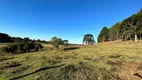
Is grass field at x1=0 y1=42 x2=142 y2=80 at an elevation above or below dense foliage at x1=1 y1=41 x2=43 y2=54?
below

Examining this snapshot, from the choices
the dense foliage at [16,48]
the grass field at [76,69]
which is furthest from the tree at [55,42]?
the grass field at [76,69]

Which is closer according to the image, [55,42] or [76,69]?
[76,69]

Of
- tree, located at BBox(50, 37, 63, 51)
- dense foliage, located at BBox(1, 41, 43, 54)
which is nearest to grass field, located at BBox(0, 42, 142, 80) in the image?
tree, located at BBox(50, 37, 63, 51)

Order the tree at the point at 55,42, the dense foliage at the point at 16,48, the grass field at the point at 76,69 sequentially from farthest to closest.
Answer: the tree at the point at 55,42 → the dense foliage at the point at 16,48 → the grass field at the point at 76,69

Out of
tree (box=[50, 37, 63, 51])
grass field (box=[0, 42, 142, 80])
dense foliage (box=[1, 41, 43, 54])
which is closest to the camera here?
grass field (box=[0, 42, 142, 80])

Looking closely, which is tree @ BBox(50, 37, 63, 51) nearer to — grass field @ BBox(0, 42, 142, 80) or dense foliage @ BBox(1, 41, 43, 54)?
dense foliage @ BBox(1, 41, 43, 54)

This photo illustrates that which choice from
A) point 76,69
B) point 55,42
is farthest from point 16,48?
point 76,69

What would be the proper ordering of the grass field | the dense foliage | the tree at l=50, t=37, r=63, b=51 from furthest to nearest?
the tree at l=50, t=37, r=63, b=51
the dense foliage
the grass field

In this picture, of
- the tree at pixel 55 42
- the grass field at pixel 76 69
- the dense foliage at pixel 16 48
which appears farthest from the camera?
the tree at pixel 55 42

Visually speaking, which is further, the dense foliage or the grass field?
the dense foliage

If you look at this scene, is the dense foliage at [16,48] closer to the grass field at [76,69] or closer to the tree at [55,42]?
the tree at [55,42]

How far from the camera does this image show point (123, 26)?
191ft

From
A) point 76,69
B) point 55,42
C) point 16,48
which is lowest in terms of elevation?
point 76,69

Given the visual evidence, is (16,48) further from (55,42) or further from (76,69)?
(76,69)
